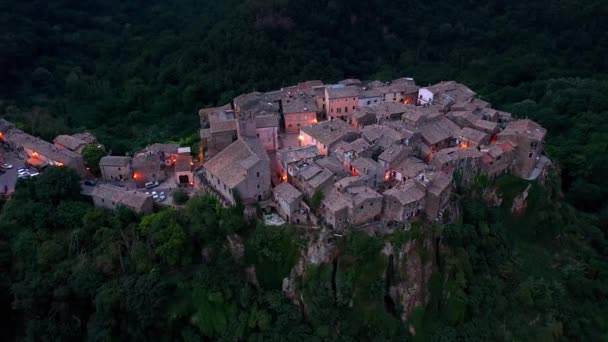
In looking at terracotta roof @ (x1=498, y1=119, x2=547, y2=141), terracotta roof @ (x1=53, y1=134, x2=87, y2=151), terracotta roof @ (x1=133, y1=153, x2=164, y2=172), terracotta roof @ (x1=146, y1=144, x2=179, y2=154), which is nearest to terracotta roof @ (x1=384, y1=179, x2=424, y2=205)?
terracotta roof @ (x1=498, y1=119, x2=547, y2=141)

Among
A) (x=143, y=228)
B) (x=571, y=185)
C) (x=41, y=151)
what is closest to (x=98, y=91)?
(x=41, y=151)

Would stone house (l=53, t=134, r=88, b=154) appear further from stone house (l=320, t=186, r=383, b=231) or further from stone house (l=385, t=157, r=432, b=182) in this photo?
stone house (l=385, t=157, r=432, b=182)

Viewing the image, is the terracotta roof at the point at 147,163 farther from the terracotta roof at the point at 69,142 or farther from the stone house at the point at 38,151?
the terracotta roof at the point at 69,142

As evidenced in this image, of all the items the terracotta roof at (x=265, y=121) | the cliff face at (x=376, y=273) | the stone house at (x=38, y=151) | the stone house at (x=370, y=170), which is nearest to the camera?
the cliff face at (x=376, y=273)

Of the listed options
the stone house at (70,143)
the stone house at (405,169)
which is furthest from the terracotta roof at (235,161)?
the stone house at (70,143)

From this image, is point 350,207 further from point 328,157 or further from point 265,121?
point 265,121

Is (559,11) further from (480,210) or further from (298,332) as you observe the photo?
(298,332)
